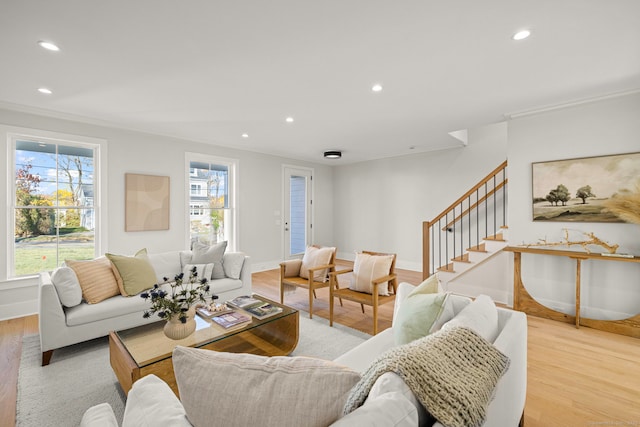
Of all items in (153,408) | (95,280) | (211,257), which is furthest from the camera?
(211,257)

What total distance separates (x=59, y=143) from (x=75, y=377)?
3102 millimetres

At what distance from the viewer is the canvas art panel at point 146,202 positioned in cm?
423

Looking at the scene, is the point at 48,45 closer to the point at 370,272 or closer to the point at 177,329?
the point at 177,329

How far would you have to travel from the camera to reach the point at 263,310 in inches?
100

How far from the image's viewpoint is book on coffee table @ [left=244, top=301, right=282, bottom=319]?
2.45 meters

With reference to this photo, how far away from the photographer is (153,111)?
3568mm

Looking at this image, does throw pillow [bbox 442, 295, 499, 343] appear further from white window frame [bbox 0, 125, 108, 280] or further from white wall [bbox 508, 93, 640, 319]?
white window frame [bbox 0, 125, 108, 280]

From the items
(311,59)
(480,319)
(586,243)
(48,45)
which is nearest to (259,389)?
(480,319)

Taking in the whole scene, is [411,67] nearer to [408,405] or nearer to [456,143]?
[408,405]

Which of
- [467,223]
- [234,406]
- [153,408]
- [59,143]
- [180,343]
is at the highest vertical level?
[59,143]

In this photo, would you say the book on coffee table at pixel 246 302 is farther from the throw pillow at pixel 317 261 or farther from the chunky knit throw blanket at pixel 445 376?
the chunky knit throw blanket at pixel 445 376

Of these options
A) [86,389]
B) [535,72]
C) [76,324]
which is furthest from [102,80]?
[535,72]

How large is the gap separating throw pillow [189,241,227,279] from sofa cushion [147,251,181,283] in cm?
18

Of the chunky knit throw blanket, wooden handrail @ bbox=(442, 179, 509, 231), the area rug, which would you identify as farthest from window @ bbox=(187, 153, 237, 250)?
the chunky knit throw blanket
